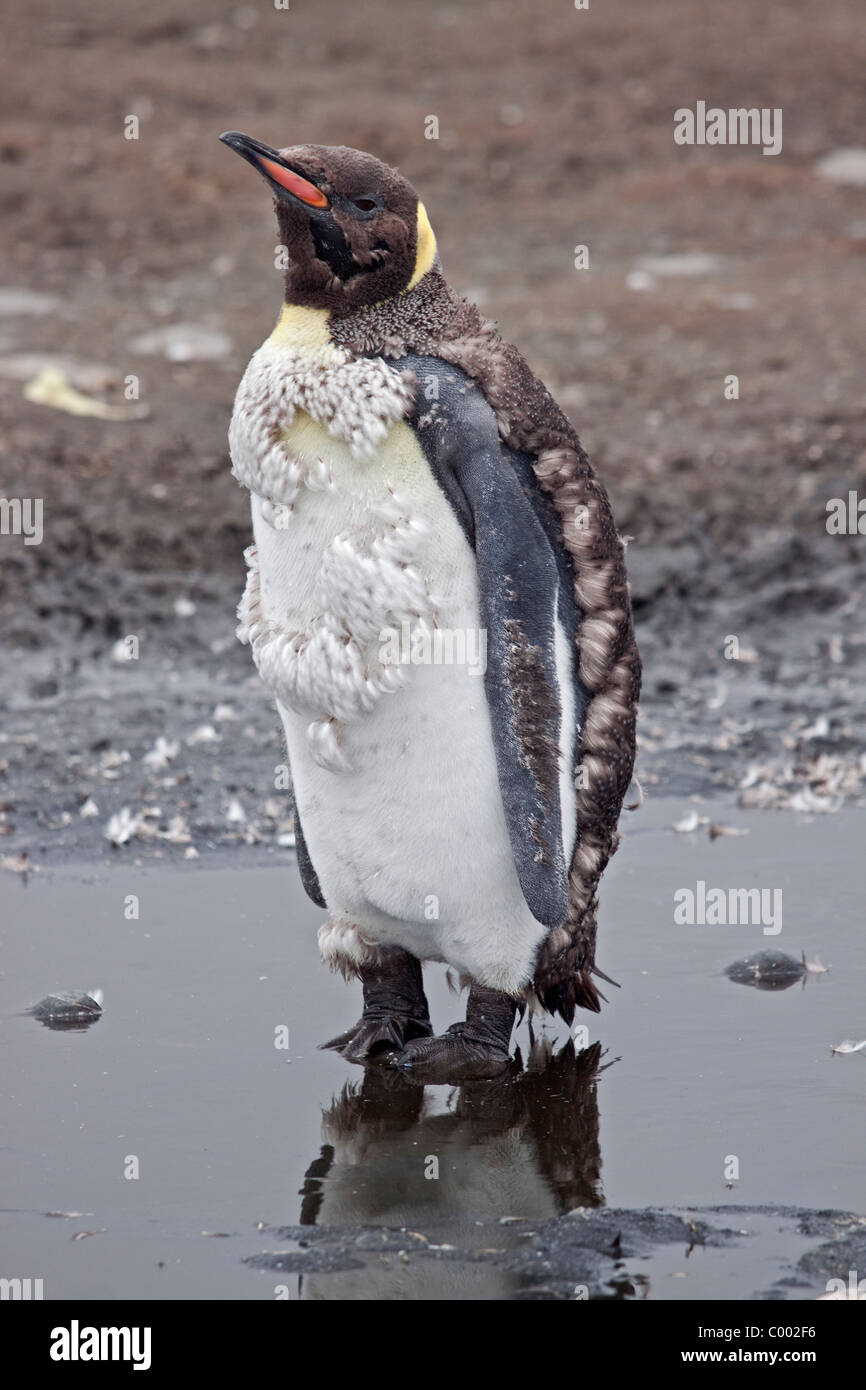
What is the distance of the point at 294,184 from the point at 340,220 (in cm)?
12

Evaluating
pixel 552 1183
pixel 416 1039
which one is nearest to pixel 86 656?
pixel 416 1039

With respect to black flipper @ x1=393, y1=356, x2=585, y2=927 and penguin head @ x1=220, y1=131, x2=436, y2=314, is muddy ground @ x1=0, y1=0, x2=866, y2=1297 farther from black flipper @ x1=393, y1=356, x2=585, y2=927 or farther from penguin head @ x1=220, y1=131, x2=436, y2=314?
penguin head @ x1=220, y1=131, x2=436, y2=314

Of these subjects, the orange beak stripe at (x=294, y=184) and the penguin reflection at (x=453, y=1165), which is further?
the orange beak stripe at (x=294, y=184)

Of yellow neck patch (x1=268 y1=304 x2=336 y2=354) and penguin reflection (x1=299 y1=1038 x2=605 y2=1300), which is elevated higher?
yellow neck patch (x1=268 y1=304 x2=336 y2=354)

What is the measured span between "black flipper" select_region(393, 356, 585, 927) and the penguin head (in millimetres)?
192

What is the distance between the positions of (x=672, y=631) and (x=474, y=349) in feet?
12.0

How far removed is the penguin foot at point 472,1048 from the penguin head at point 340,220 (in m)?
1.54

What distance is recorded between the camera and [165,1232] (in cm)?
346

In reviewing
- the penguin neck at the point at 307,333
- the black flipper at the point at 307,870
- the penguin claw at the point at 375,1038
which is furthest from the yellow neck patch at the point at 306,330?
the penguin claw at the point at 375,1038

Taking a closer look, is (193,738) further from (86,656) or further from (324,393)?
(324,393)

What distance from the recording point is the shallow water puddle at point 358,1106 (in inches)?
134

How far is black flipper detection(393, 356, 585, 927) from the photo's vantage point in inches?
153

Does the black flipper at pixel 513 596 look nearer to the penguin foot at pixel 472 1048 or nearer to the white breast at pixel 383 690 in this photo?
the white breast at pixel 383 690

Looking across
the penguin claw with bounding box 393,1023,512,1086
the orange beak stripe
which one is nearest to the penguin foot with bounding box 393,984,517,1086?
the penguin claw with bounding box 393,1023,512,1086
